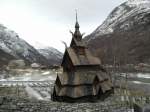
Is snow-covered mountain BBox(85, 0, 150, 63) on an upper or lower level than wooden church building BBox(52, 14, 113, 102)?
upper

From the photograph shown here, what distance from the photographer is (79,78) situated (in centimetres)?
2822

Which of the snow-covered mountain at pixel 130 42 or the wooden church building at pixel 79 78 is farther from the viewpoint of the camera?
the snow-covered mountain at pixel 130 42

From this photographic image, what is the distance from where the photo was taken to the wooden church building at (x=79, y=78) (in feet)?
90.3

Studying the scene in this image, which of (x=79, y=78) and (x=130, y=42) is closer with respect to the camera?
(x=79, y=78)

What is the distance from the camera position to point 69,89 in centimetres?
2772

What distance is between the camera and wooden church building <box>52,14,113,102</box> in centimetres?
2752

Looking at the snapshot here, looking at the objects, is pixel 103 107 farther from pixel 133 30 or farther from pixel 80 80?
pixel 133 30

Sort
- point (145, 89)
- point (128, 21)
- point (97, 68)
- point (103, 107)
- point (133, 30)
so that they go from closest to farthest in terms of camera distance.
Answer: point (103, 107) → point (97, 68) → point (145, 89) → point (133, 30) → point (128, 21)

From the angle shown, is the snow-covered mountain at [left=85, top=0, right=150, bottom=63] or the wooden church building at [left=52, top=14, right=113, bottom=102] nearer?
the wooden church building at [left=52, top=14, right=113, bottom=102]

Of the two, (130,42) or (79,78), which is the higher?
(130,42)

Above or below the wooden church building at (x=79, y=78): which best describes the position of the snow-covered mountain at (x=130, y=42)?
above

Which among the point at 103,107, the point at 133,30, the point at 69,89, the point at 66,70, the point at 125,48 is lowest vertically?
the point at 103,107

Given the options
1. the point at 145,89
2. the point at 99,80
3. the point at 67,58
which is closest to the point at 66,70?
the point at 67,58

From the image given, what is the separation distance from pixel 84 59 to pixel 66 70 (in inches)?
102
